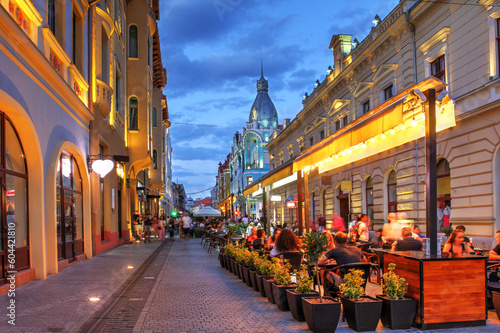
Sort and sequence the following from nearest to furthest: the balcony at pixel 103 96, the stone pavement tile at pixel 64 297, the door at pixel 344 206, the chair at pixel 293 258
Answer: the stone pavement tile at pixel 64 297, the chair at pixel 293 258, the balcony at pixel 103 96, the door at pixel 344 206

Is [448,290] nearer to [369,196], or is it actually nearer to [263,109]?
[369,196]

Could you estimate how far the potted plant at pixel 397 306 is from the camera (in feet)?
20.2

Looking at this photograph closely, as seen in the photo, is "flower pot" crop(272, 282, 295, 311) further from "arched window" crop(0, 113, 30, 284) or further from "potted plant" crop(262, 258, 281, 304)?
"arched window" crop(0, 113, 30, 284)

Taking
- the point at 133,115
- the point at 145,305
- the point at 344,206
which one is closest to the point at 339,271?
the point at 145,305

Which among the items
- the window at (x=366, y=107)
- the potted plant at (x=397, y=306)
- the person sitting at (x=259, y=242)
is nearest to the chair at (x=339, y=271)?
the potted plant at (x=397, y=306)

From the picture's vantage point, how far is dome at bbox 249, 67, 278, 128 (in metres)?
81.7

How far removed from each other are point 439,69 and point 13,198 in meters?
14.3

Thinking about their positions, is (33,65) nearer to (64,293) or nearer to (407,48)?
(64,293)

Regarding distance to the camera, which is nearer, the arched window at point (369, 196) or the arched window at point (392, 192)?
the arched window at point (392, 192)

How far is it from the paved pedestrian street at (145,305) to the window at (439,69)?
9.63 meters

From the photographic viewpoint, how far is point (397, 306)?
617cm

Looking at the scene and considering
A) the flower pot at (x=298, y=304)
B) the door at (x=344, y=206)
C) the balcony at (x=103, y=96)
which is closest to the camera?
the flower pot at (x=298, y=304)

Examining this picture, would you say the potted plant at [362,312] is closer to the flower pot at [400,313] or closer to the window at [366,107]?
the flower pot at [400,313]

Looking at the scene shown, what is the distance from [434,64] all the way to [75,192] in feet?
42.7
